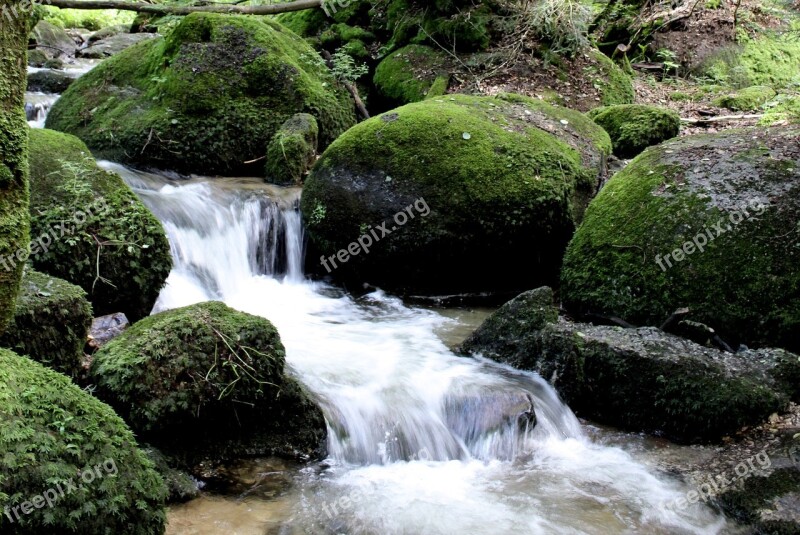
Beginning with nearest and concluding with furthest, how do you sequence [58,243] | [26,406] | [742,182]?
[26,406], [58,243], [742,182]

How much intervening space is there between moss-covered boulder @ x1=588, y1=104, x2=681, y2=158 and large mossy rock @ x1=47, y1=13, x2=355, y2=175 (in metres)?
3.87

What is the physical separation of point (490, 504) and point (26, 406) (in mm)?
2590

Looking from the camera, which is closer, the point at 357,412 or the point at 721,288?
the point at 357,412

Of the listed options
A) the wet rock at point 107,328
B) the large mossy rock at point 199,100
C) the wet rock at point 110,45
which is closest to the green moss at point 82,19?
the wet rock at point 110,45

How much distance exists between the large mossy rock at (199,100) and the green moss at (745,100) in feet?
21.7

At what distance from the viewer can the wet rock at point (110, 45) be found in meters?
15.6

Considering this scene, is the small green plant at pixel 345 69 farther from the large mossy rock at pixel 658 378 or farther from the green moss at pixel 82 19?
the green moss at pixel 82 19

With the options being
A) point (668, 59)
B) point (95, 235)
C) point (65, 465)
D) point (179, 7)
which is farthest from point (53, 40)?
point (65, 465)

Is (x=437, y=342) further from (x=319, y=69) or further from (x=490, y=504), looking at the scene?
(x=319, y=69)

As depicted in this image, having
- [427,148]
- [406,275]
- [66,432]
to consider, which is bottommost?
[406,275]

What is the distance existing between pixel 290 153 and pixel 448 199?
269 centimetres

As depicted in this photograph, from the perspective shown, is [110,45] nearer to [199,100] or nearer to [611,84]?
[199,100]

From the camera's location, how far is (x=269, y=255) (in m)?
7.64

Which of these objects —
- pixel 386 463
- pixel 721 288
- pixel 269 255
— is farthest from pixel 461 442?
pixel 269 255
